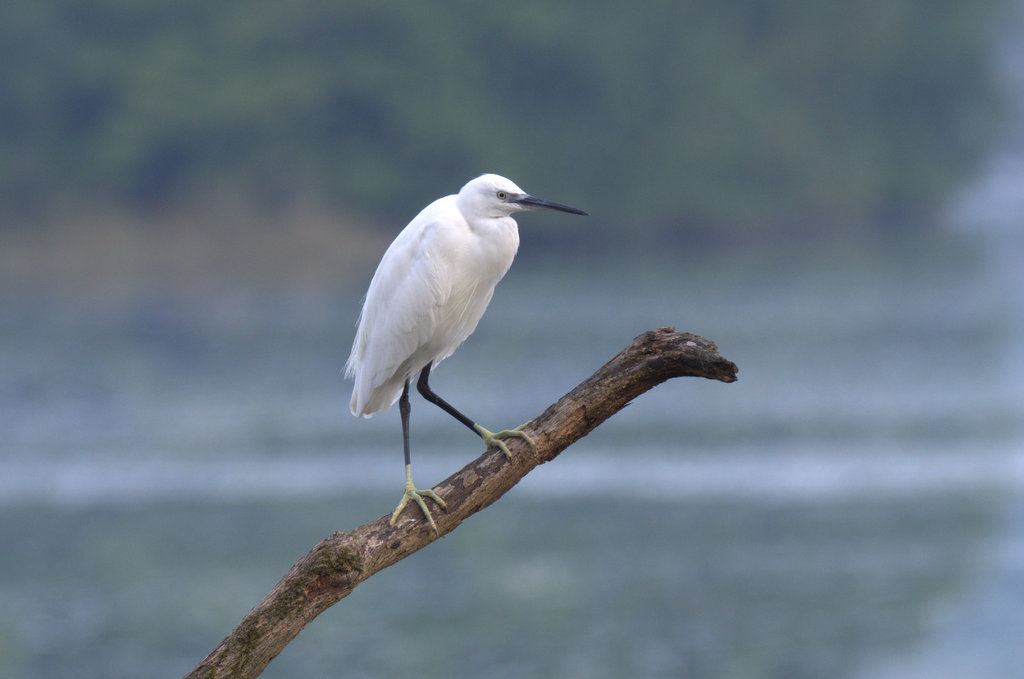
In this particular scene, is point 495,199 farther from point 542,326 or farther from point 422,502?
point 542,326

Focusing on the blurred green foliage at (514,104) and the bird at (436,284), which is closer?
the bird at (436,284)

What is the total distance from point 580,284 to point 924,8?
17091 millimetres

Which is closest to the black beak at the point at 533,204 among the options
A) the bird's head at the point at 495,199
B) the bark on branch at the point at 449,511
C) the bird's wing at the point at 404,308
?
the bird's head at the point at 495,199

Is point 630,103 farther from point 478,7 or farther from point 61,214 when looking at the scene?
point 61,214

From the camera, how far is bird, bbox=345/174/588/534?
428 centimetres

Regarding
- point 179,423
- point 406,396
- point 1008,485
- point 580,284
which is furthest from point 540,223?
point 406,396

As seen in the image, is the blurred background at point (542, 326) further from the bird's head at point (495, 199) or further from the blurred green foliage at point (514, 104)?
the bird's head at point (495, 199)

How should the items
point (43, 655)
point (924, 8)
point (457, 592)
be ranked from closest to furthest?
point (43, 655), point (457, 592), point (924, 8)

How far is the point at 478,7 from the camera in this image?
114 feet

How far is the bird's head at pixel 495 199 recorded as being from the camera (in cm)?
422

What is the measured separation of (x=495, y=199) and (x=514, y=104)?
30748 millimetres

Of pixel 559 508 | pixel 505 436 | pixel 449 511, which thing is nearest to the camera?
pixel 449 511

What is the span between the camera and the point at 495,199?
4.25 m

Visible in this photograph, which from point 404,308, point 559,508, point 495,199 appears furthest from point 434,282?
point 559,508
